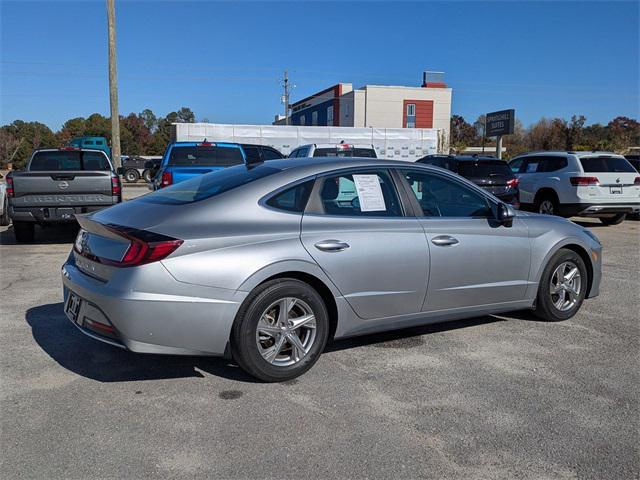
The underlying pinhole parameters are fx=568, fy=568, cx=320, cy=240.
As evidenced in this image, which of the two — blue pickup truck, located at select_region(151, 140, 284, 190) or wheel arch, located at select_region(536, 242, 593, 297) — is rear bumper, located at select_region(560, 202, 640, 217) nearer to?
blue pickup truck, located at select_region(151, 140, 284, 190)

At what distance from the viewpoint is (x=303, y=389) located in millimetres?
3932

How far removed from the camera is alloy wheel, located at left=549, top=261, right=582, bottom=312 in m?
5.49

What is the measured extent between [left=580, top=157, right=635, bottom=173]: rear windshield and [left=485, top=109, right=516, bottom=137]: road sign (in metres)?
18.7

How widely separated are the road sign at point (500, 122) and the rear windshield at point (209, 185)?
2904 centimetres

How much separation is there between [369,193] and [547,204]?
1040cm

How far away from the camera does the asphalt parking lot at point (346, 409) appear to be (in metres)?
3.00

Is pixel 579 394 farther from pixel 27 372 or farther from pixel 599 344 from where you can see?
pixel 27 372

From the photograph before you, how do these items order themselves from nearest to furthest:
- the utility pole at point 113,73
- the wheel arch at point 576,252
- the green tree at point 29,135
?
the wheel arch at point 576,252
the utility pole at point 113,73
the green tree at point 29,135

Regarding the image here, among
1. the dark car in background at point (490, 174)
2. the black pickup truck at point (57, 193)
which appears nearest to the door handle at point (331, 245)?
the black pickup truck at point (57, 193)

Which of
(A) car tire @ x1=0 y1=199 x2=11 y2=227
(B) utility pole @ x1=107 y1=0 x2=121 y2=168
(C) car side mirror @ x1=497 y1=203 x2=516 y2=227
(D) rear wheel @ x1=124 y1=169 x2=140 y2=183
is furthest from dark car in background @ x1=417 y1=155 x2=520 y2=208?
(D) rear wheel @ x1=124 y1=169 x2=140 y2=183

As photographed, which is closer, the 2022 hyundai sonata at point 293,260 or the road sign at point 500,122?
the 2022 hyundai sonata at point 293,260

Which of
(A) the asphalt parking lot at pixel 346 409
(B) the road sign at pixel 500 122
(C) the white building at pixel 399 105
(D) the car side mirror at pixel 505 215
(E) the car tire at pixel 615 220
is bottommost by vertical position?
(A) the asphalt parking lot at pixel 346 409

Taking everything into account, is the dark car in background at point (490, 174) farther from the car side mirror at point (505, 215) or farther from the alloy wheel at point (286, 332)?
the alloy wheel at point (286, 332)

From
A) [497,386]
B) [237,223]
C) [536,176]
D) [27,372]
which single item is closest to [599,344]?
[497,386]
